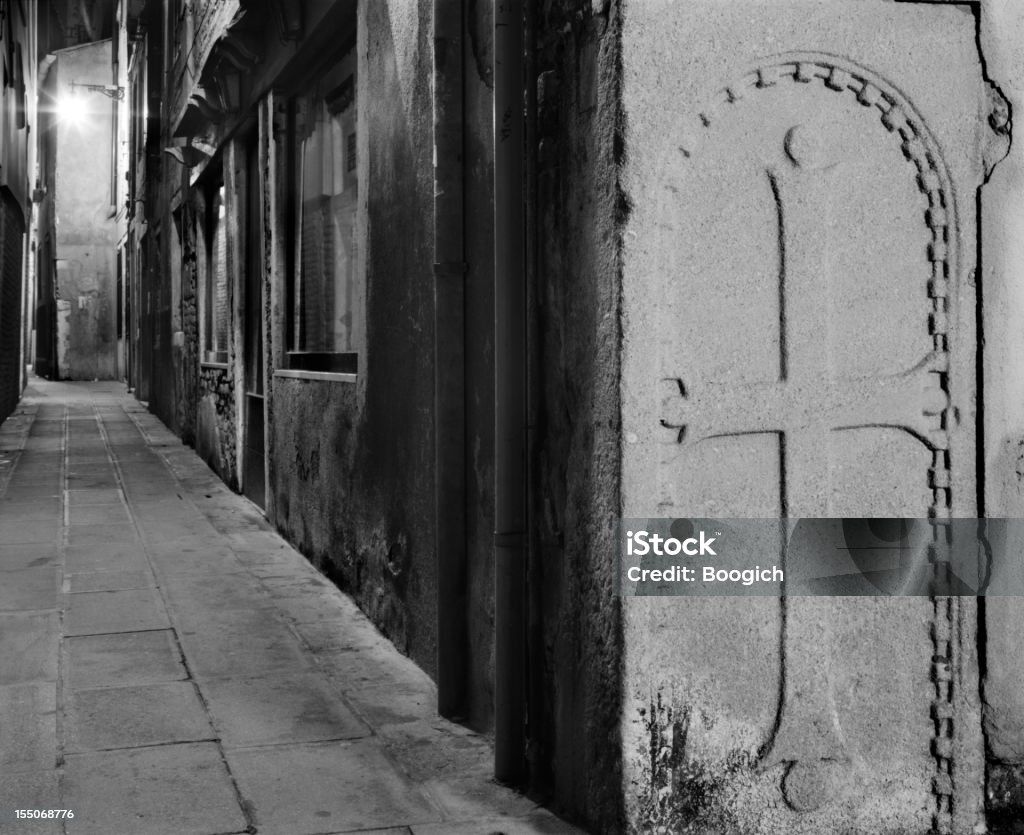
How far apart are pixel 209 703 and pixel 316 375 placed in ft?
9.07

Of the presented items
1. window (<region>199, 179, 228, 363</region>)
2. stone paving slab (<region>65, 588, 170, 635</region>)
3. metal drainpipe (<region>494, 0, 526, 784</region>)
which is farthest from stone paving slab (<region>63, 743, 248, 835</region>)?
window (<region>199, 179, 228, 363</region>)

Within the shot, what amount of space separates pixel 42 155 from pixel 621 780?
109ft

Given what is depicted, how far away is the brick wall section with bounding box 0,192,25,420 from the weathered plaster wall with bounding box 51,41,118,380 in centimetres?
1168

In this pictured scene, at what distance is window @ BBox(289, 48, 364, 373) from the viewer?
20.6ft

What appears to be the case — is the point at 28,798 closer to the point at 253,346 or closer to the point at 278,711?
the point at 278,711

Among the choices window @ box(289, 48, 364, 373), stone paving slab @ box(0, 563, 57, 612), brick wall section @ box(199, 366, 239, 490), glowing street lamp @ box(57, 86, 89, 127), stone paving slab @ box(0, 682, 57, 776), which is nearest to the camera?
stone paving slab @ box(0, 682, 57, 776)

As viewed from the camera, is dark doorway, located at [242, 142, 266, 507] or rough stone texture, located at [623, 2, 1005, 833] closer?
rough stone texture, located at [623, 2, 1005, 833]

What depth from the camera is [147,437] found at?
14508 mm

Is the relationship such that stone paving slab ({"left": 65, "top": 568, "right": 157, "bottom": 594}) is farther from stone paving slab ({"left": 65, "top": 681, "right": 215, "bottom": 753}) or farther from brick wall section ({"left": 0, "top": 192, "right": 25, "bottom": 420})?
brick wall section ({"left": 0, "top": 192, "right": 25, "bottom": 420})

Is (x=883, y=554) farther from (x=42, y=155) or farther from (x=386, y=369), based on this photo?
(x=42, y=155)

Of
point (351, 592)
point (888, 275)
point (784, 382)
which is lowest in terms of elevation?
point (351, 592)

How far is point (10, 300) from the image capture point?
17.2 m

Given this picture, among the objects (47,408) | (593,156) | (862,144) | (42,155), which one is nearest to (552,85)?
(593,156)

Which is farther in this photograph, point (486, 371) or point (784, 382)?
point (486, 371)
